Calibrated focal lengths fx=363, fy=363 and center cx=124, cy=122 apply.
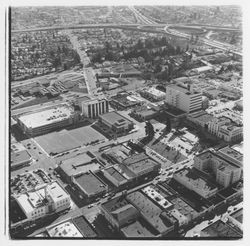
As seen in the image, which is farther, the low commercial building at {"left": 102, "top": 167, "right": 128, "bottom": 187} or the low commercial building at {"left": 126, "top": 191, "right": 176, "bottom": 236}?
the low commercial building at {"left": 102, "top": 167, "right": 128, "bottom": 187}

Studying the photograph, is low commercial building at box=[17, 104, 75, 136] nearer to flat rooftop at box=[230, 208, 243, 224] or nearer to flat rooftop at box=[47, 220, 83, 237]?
flat rooftop at box=[47, 220, 83, 237]

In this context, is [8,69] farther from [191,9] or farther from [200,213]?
[191,9]

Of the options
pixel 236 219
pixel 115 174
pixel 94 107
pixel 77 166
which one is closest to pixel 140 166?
pixel 115 174

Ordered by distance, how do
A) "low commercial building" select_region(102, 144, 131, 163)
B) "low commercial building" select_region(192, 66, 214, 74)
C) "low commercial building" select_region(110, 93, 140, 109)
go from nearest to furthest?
1. "low commercial building" select_region(102, 144, 131, 163)
2. "low commercial building" select_region(110, 93, 140, 109)
3. "low commercial building" select_region(192, 66, 214, 74)

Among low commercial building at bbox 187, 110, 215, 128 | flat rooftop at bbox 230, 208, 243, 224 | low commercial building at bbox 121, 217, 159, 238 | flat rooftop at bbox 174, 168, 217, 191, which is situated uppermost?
low commercial building at bbox 187, 110, 215, 128

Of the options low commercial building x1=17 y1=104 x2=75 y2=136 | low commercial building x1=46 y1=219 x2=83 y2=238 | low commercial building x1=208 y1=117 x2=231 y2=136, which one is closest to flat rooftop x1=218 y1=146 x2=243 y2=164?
low commercial building x1=208 y1=117 x2=231 y2=136

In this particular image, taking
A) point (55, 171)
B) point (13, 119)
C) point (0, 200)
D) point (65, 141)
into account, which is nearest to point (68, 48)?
point (13, 119)

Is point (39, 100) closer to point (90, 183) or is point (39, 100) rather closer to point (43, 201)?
point (90, 183)

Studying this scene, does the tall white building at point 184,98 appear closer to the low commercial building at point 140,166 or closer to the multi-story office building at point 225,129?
the multi-story office building at point 225,129
